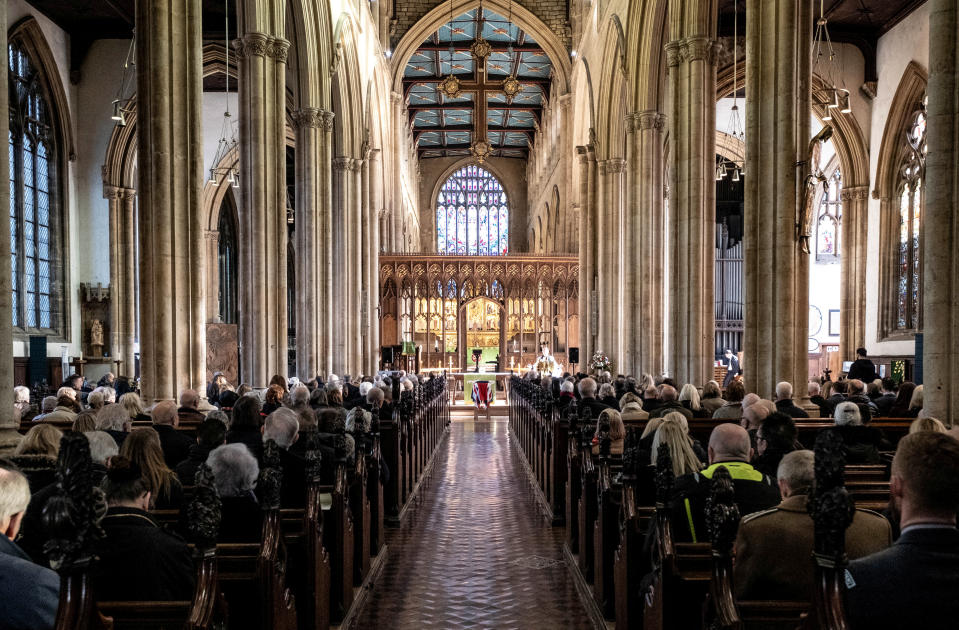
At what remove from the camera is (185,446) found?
17.9 ft

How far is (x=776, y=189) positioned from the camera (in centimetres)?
891

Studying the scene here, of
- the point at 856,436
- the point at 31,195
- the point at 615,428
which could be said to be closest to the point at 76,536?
the point at 615,428

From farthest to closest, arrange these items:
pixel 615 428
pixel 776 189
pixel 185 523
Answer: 1. pixel 776 189
2. pixel 615 428
3. pixel 185 523

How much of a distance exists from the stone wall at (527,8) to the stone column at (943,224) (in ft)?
74.2

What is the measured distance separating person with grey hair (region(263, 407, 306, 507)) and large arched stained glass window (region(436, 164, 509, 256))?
4299cm

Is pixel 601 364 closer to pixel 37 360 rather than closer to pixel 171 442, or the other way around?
pixel 37 360

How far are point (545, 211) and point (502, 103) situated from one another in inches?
222

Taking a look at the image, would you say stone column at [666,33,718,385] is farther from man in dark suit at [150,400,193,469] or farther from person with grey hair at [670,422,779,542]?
person with grey hair at [670,422,779,542]

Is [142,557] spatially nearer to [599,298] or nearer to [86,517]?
[86,517]

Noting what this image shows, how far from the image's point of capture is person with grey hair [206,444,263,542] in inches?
138

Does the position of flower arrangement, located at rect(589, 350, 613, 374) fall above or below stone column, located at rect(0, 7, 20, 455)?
below

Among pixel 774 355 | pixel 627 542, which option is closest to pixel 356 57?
pixel 774 355

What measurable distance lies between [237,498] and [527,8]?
26.2 m

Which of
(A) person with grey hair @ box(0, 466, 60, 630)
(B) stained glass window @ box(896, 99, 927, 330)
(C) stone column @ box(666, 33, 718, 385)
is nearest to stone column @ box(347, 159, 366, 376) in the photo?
(C) stone column @ box(666, 33, 718, 385)
